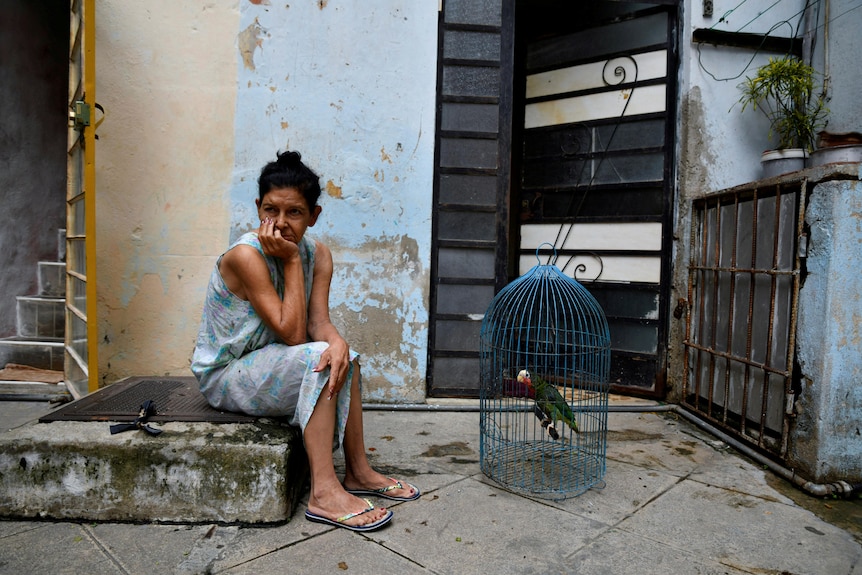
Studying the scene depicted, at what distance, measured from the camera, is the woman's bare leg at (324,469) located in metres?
2.08

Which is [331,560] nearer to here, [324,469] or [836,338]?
[324,469]

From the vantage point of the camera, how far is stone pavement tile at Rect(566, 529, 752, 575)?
1.83m

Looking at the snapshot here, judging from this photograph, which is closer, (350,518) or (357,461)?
(350,518)

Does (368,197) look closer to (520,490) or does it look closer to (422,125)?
(422,125)

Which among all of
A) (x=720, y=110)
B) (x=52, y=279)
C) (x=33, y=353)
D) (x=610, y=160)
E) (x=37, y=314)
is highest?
(x=720, y=110)

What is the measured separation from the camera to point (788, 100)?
369cm

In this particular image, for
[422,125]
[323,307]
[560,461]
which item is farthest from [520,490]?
[422,125]

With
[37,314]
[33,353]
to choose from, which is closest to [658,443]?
[33,353]

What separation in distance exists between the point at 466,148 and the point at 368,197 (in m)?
0.78

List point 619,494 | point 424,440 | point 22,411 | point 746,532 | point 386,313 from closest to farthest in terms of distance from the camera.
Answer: point 746,532
point 619,494
point 424,440
point 22,411
point 386,313

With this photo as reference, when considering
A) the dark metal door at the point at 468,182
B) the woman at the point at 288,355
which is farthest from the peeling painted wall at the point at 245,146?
the woman at the point at 288,355

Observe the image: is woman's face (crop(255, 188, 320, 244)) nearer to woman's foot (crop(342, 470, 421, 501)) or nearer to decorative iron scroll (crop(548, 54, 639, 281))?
woman's foot (crop(342, 470, 421, 501))

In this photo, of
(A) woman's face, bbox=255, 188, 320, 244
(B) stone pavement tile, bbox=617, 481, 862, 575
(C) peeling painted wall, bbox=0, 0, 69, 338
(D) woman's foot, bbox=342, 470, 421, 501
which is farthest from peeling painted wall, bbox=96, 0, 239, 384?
(B) stone pavement tile, bbox=617, 481, 862, 575

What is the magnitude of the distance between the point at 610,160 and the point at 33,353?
4549 millimetres
